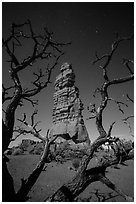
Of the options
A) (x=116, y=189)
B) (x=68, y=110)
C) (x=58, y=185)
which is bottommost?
(x=58, y=185)

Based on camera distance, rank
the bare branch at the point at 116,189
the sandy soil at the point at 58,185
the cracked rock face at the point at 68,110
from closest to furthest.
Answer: the bare branch at the point at 116,189
the sandy soil at the point at 58,185
the cracked rock face at the point at 68,110

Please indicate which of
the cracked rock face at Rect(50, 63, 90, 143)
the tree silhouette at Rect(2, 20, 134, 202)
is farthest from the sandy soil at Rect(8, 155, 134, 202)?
the cracked rock face at Rect(50, 63, 90, 143)

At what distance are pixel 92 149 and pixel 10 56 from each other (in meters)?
4.58

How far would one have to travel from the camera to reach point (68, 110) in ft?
218

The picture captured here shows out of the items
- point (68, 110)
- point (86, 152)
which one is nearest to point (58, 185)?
point (86, 152)

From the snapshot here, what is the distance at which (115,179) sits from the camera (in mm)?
22203

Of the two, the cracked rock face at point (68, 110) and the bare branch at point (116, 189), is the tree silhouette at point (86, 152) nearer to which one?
the bare branch at point (116, 189)

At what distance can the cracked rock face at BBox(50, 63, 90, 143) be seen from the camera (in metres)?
57.4

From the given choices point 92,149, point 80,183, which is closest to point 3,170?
point 80,183

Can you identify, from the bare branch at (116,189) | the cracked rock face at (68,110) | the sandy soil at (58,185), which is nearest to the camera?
the bare branch at (116,189)

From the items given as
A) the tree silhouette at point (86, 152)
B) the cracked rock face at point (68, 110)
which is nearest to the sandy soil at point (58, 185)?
the tree silhouette at point (86, 152)

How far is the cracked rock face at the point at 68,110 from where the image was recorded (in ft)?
188

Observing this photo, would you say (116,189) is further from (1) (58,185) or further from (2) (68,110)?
(2) (68,110)

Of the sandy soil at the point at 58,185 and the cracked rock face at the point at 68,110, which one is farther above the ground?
the cracked rock face at the point at 68,110
